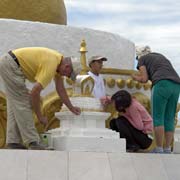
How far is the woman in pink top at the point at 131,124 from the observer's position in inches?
294

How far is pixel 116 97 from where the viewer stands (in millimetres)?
7484

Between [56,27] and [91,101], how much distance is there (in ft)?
8.19

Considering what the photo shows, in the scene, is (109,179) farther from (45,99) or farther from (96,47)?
(96,47)

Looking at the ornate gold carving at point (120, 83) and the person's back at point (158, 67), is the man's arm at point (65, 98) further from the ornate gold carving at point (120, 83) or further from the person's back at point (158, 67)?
the ornate gold carving at point (120, 83)

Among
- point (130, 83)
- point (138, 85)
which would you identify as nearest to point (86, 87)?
point (130, 83)

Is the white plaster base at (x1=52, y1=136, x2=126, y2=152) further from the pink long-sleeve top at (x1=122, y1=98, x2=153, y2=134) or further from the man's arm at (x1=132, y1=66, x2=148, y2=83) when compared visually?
the man's arm at (x1=132, y1=66, x2=148, y2=83)

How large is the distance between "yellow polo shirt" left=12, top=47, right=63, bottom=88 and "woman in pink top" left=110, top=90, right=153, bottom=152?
1252mm

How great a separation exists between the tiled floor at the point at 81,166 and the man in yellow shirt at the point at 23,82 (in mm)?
578

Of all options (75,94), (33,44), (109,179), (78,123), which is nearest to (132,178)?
(109,179)

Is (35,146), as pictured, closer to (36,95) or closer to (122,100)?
(36,95)

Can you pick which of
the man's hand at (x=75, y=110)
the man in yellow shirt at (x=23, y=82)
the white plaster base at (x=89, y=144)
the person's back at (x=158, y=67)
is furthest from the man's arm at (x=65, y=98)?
the person's back at (x=158, y=67)

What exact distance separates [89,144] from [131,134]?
3.39 ft

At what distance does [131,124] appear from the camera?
7.55m

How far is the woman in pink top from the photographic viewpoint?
7.48 meters
